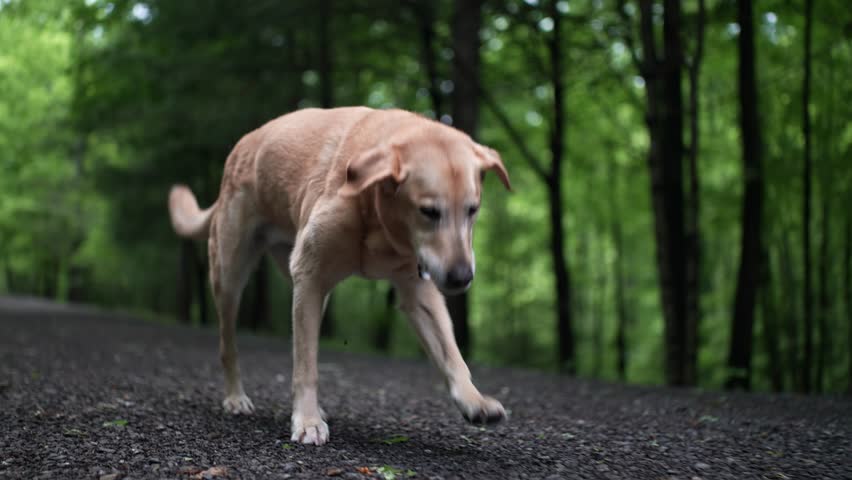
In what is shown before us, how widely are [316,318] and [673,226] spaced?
24.3 ft

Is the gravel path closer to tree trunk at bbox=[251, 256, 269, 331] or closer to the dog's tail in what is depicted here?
the dog's tail

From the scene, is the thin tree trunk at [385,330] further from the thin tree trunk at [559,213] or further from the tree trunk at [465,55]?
the tree trunk at [465,55]

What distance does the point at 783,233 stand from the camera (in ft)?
47.1

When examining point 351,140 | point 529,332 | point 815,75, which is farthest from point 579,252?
point 351,140

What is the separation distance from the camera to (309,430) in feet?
14.1

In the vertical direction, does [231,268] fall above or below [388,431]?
above

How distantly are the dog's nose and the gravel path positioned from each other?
2.83ft

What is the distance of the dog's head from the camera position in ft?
12.1

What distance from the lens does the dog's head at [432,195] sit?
3695 mm

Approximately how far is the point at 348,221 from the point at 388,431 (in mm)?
1530

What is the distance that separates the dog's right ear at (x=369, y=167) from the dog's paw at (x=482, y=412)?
1.13 metres

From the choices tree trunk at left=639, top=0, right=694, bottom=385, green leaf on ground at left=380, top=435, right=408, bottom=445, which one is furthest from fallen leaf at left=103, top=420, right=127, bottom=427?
tree trunk at left=639, top=0, right=694, bottom=385

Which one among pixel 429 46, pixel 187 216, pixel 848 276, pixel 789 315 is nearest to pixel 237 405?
pixel 187 216

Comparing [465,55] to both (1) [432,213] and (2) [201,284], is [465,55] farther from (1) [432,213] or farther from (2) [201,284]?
(2) [201,284]
